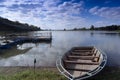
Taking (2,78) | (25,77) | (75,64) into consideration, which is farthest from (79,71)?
(2,78)

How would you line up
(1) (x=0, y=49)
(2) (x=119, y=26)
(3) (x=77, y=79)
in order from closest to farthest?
(3) (x=77, y=79), (1) (x=0, y=49), (2) (x=119, y=26)


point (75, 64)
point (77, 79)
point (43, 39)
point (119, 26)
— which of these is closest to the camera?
point (77, 79)

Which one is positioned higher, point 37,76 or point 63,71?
point 63,71

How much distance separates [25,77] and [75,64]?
117 inches

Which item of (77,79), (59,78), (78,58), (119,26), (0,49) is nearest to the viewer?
(77,79)

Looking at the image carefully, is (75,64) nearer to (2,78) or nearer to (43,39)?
(2,78)

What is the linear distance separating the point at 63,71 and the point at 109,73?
3.34 m

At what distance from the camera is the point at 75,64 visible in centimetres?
891

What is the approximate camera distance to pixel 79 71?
796 centimetres

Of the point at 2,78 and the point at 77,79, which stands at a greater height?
the point at 77,79

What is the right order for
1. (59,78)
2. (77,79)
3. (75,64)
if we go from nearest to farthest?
→ (77,79)
(59,78)
(75,64)

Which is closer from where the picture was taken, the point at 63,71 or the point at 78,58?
the point at 63,71

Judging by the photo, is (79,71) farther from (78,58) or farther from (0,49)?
(0,49)

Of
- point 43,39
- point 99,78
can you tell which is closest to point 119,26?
point 43,39
